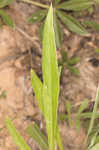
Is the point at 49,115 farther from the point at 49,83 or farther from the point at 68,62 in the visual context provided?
the point at 68,62

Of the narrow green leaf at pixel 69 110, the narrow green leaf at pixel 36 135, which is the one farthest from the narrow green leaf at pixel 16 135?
the narrow green leaf at pixel 69 110

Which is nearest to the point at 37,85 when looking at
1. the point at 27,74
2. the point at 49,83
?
the point at 49,83

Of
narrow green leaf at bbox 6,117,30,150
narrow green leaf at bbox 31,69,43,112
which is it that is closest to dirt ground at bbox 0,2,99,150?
narrow green leaf at bbox 6,117,30,150

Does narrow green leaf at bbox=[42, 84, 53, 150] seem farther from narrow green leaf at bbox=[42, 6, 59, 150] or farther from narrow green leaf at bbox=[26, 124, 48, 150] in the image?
narrow green leaf at bbox=[26, 124, 48, 150]

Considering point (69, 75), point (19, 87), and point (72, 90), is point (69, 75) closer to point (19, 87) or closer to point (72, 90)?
point (72, 90)

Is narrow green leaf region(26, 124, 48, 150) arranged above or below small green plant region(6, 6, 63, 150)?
below

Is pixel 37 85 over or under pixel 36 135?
over
